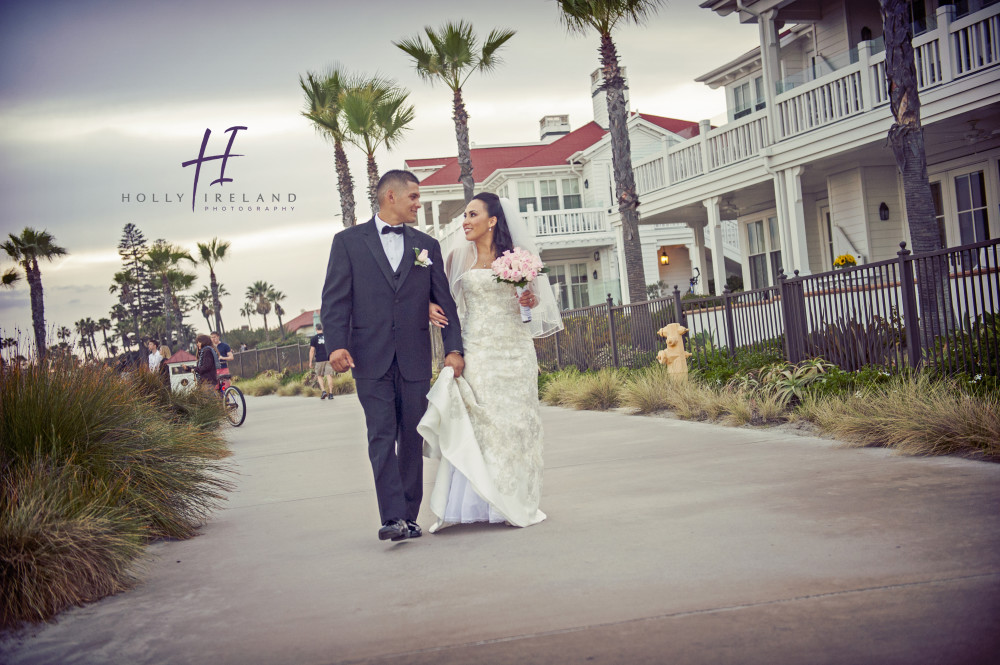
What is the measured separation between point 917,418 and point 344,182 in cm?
2424

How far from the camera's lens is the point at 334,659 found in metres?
3.20

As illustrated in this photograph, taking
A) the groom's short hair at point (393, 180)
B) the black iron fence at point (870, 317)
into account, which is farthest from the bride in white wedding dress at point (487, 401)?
the black iron fence at point (870, 317)

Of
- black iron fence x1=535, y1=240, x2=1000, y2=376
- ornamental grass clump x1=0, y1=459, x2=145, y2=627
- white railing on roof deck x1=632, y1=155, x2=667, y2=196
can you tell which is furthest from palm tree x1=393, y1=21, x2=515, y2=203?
ornamental grass clump x1=0, y1=459, x2=145, y2=627

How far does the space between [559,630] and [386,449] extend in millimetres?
2086

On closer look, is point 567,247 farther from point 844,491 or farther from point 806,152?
point 844,491

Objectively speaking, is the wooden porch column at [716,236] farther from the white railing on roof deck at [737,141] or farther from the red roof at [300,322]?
the red roof at [300,322]

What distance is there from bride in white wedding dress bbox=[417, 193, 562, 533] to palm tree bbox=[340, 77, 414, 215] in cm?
2159

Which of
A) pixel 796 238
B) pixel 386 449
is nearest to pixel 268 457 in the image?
pixel 386 449

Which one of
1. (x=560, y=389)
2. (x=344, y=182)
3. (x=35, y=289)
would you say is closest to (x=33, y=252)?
(x=35, y=289)

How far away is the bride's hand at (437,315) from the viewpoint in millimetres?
5406

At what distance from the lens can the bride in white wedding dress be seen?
5.30 meters

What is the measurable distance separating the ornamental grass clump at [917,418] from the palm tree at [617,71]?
8271mm

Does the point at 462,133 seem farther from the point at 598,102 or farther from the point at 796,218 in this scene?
the point at 598,102

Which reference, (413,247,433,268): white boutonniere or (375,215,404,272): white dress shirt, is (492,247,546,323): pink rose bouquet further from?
(375,215,404,272): white dress shirt
